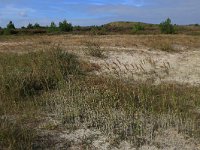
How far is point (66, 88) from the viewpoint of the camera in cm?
952

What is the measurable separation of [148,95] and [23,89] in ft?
8.82

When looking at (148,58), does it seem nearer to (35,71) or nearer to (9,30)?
(35,71)

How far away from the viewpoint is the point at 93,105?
8.45 m

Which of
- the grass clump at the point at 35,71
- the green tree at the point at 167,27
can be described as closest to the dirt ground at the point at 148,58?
the grass clump at the point at 35,71

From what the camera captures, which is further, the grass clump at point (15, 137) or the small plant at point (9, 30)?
the small plant at point (9, 30)

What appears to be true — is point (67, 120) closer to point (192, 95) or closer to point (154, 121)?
point (154, 121)

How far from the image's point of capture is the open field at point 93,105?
7230 millimetres

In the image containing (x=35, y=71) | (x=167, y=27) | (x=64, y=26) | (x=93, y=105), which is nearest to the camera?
(x=93, y=105)

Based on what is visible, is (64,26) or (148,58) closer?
(148,58)

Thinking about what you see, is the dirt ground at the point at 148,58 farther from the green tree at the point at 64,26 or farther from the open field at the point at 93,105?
the green tree at the point at 64,26

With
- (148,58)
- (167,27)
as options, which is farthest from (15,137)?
(167,27)

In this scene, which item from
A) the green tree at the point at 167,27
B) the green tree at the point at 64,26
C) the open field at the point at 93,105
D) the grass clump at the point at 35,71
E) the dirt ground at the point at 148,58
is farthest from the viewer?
the green tree at the point at 64,26

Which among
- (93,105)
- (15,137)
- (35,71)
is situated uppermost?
(35,71)

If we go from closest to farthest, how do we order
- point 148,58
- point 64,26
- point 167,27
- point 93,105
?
point 93,105 < point 148,58 < point 167,27 < point 64,26
